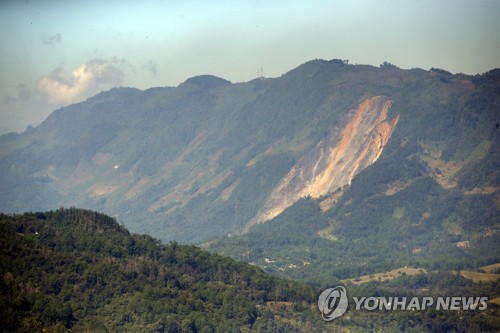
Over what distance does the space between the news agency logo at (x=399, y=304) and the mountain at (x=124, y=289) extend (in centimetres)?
269

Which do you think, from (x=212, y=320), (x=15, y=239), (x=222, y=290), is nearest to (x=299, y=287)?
(x=222, y=290)

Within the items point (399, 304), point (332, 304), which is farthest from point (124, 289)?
point (399, 304)

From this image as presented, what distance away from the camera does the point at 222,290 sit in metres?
176

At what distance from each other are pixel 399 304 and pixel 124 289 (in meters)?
43.9

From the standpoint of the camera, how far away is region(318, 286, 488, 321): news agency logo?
541 ft

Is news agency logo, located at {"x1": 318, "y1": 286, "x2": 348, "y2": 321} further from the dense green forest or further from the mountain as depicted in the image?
the mountain

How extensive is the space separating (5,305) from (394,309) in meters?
63.5

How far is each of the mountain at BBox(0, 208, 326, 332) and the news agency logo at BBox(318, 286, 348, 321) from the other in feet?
5.94

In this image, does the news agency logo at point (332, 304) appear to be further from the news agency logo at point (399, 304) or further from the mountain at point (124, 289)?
the mountain at point (124, 289)

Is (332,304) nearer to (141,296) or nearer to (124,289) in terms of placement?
(141,296)

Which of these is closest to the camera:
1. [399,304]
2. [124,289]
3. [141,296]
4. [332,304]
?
[141,296]

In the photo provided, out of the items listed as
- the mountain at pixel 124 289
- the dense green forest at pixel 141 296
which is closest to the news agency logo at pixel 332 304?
the dense green forest at pixel 141 296

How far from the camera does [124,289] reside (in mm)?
164250

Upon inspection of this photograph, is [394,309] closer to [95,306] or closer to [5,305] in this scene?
[95,306]
